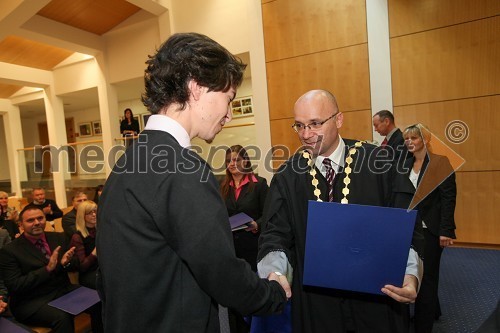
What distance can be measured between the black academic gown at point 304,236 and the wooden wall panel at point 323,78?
3569 mm

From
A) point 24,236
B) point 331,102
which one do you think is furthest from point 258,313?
point 24,236

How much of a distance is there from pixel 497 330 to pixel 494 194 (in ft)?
13.2

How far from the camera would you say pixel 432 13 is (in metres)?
4.48

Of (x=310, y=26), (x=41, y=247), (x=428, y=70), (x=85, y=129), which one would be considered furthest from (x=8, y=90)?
(x=428, y=70)

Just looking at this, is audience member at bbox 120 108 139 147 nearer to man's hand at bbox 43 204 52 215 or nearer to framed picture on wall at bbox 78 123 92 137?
man's hand at bbox 43 204 52 215

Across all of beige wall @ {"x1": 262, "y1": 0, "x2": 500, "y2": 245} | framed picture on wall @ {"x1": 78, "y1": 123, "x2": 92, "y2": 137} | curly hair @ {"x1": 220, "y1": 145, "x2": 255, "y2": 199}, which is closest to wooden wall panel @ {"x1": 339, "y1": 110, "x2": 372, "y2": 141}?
beige wall @ {"x1": 262, "y1": 0, "x2": 500, "y2": 245}

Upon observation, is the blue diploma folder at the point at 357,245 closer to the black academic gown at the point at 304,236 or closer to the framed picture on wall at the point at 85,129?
the black academic gown at the point at 304,236

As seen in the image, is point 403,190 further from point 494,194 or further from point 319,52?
point 319,52

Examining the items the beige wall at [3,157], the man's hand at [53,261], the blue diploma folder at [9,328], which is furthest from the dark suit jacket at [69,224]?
the beige wall at [3,157]

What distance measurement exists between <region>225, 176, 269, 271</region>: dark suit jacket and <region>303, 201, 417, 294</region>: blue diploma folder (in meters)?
1.80

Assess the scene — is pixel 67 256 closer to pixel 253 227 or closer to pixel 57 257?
pixel 57 257

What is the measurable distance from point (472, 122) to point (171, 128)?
471 cm

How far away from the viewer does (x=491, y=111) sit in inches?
168

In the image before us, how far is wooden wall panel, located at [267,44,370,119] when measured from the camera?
16.0 ft
